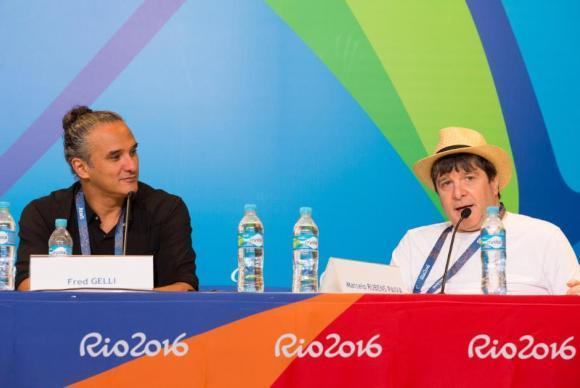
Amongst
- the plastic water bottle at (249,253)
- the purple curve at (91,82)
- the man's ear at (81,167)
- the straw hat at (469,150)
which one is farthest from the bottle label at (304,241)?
the purple curve at (91,82)

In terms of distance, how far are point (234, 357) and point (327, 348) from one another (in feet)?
0.70

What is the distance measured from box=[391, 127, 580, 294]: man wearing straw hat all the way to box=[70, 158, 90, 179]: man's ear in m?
1.09

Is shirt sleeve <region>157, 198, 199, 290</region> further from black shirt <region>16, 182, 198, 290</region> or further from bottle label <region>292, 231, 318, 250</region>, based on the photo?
bottle label <region>292, 231, 318, 250</region>

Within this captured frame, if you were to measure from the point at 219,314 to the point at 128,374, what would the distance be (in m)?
0.24

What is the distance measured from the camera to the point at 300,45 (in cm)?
388

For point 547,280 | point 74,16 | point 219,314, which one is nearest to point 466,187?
point 547,280

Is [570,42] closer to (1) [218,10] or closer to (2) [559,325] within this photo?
(1) [218,10]

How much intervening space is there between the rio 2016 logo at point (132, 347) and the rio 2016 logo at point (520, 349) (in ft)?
2.20

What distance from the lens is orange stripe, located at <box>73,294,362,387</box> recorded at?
2131 millimetres

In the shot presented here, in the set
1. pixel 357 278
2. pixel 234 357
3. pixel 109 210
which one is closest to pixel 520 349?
pixel 357 278

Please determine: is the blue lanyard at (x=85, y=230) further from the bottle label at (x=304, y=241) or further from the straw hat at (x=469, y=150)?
the straw hat at (x=469, y=150)

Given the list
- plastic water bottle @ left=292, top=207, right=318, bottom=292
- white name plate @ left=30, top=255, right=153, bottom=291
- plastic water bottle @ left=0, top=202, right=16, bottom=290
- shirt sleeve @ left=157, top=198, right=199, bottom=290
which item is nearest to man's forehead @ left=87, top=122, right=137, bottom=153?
shirt sleeve @ left=157, top=198, right=199, bottom=290

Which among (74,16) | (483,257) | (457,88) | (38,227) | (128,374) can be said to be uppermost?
(74,16)

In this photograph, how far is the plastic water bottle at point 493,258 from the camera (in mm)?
2596
